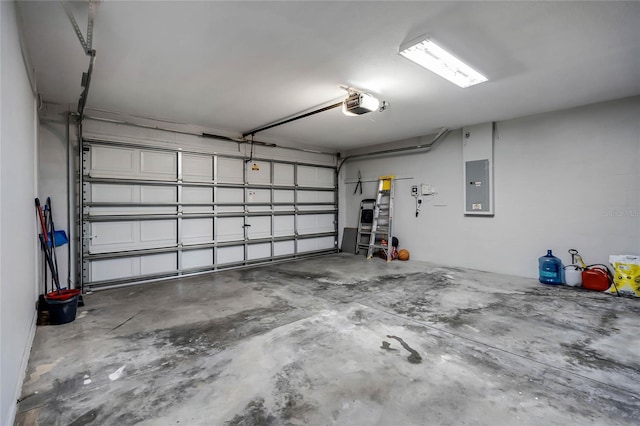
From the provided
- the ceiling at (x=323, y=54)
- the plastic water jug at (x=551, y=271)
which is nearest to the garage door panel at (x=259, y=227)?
the ceiling at (x=323, y=54)

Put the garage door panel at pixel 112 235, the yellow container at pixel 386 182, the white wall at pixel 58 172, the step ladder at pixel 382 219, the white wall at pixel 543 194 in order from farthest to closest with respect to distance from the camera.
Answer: the yellow container at pixel 386 182, the step ladder at pixel 382 219, the garage door panel at pixel 112 235, the white wall at pixel 543 194, the white wall at pixel 58 172

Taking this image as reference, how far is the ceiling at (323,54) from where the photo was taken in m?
2.17

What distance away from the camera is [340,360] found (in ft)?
7.48

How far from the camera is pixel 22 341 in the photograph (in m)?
2.17

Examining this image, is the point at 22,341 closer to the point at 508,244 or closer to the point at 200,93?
the point at 200,93

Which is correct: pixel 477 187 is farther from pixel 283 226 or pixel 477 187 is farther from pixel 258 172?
pixel 258 172

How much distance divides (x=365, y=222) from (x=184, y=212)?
4017mm

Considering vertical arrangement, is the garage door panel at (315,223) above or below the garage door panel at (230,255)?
above

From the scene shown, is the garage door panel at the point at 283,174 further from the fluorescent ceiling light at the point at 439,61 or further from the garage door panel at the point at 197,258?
the fluorescent ceiling light at the point at 439,61

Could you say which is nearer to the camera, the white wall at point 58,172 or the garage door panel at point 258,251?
the white wall at point 58,172

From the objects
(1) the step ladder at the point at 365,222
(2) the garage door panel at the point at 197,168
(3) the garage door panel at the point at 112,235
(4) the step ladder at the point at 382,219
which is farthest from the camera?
(1) the step ladder at the point at 365,222

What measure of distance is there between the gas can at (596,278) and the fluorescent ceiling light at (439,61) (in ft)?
10.1

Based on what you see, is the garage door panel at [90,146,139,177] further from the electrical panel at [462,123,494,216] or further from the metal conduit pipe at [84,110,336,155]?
the electrical panel at [462,123,494,216]

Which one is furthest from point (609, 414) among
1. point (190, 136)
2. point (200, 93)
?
point (190, 136)
